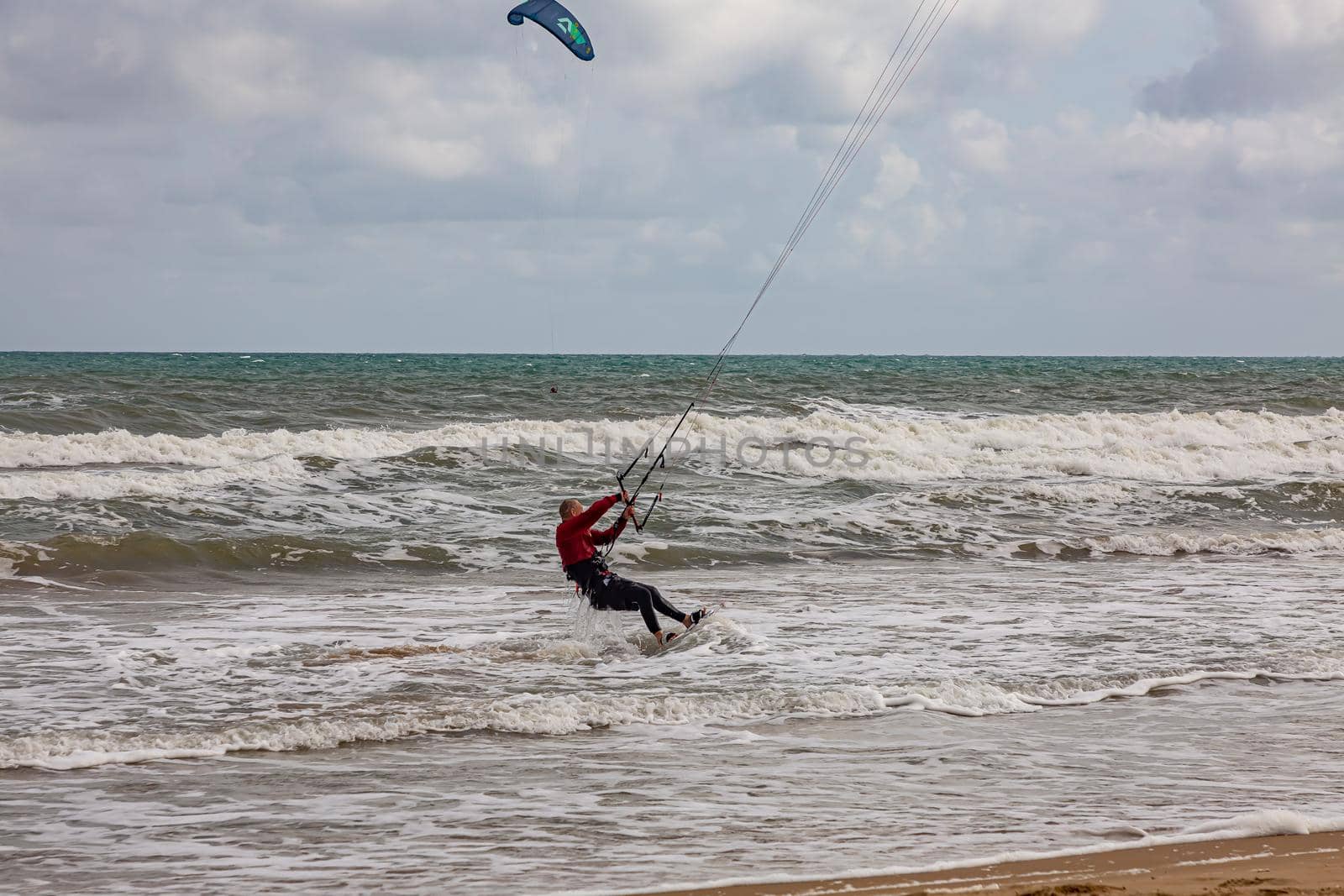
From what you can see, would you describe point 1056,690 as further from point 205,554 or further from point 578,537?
point 205,554

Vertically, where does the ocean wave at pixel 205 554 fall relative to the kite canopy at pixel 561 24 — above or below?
below

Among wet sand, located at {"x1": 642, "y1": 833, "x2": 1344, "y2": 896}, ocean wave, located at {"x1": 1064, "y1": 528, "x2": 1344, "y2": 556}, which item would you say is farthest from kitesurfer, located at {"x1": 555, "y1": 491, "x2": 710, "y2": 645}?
ocean wave, located at {"x1": 1064, "y1": 528, "x2": 1344, "y2": 556}

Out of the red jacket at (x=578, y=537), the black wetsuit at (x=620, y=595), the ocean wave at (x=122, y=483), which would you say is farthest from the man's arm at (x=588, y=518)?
the ocean wave at (x=122, y=483)

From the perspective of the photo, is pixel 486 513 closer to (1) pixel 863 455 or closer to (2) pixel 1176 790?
(1) pixel 863 455

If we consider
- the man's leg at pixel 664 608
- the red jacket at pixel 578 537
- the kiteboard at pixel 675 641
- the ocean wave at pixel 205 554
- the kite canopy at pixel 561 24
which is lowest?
the ocean wave at pixel 205 554

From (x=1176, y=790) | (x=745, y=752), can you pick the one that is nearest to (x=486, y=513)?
(x=745, y=752)

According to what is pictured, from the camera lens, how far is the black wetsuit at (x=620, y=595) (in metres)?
9.57

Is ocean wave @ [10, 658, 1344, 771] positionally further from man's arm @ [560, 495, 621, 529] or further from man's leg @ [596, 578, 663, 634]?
man's arm @ [560, 495, 621, 529]

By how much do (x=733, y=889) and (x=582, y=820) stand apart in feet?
3.45

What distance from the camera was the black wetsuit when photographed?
9570 mm

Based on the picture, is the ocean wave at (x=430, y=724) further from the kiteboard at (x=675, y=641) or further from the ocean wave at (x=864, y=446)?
the ocean wave at (x=864, y=446)

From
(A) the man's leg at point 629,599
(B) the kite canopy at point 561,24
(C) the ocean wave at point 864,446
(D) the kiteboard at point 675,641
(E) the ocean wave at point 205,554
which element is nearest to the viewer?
(D) the kiteboard at point 675,641

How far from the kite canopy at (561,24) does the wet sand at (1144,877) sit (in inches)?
502

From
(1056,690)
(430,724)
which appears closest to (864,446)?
(1056,690)
